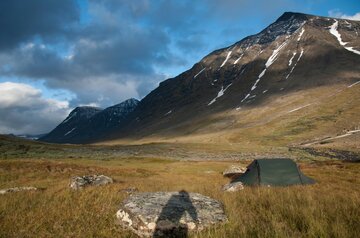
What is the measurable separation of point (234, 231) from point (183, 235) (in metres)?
1.31

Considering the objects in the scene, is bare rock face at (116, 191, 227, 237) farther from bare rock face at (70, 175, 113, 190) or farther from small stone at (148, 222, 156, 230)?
bare rock face at (70, 175, 113, 190)

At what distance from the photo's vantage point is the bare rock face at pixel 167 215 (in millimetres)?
7996

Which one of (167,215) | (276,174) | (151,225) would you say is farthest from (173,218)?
(276,174)

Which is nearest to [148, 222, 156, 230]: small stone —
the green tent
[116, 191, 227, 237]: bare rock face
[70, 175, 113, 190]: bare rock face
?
[116, 191, 227, 237]: bare rock face

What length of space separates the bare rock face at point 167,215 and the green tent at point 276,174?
1737cm

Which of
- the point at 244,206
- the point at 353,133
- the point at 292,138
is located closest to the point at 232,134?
the point at 292,138

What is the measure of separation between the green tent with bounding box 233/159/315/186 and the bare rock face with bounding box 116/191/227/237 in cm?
1737

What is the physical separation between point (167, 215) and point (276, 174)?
65.4 ft

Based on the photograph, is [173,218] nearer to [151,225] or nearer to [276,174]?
[151,225]

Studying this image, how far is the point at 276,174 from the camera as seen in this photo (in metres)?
26.8

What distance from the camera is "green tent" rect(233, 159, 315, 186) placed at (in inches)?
1033

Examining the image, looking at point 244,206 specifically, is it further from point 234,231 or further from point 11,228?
point 11,228

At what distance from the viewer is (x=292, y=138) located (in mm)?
152625

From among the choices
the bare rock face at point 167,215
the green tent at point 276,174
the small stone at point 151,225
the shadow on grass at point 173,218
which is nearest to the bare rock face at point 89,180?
the green tent at point 276,174
